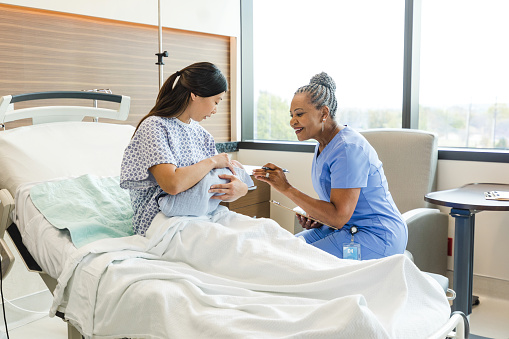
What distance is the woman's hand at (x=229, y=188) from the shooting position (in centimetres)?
192

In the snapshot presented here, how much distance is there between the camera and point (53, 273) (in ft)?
5.82

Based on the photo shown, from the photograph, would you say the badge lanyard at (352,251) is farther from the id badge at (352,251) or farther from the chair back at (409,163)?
the chair back at (409,163)

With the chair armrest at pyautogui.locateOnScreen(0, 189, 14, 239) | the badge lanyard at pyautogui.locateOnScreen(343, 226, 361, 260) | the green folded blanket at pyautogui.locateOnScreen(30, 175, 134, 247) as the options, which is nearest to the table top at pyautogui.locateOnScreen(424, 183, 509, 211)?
the badge lanyard at pyautogui.locateOnScreen(343, 226, 361, 260)

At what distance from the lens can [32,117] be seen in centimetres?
236

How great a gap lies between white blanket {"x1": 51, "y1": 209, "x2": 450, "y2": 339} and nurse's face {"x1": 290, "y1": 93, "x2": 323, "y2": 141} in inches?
20.7

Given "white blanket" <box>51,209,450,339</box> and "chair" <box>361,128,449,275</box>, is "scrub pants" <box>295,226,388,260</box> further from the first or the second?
"chair" <box>361,128,449,275</box>

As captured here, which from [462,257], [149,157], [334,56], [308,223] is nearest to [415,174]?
[462,257]

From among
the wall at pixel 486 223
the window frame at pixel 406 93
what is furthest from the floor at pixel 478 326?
the window frame at pixel 406 93

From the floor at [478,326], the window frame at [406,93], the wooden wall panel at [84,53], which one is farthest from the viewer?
the window frame at [406,93]

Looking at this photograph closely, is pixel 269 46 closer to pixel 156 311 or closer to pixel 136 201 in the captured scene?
pixel 136 201

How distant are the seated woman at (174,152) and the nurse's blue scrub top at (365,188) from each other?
382 mm

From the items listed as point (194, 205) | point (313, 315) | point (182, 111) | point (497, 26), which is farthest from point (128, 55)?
point (313, 315)

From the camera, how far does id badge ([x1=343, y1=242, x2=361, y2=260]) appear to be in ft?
6.59

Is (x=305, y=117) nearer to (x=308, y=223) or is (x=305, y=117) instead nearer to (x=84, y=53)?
(x=308, y=223)
